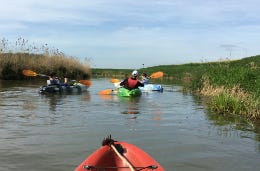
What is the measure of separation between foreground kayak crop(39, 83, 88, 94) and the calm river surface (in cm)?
482

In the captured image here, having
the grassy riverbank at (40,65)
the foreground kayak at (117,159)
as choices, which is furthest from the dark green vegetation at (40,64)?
the foreground kayak at (117,159)

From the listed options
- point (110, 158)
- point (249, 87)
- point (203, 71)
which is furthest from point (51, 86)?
point (110, 158)

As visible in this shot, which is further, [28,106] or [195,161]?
[28,106]

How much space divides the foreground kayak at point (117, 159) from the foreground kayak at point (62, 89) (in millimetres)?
14909

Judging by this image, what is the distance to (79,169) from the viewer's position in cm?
512

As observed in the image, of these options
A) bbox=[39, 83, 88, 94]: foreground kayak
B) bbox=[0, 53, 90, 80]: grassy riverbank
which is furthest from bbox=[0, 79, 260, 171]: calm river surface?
bbox=[0, 53, 90, 80]: grassy riverbank

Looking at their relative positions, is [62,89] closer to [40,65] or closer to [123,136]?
[40,65]

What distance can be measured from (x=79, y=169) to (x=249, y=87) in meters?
11.5

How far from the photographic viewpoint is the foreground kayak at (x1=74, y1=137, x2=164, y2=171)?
5.33m

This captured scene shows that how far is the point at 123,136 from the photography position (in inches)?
373

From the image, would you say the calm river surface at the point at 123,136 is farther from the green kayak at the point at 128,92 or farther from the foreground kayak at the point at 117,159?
the green kayak at the point at 128,92

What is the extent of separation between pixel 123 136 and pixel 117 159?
12.5 ft

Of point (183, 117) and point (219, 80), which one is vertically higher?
point (219, 80)

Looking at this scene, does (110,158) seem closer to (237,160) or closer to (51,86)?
(237,160)
